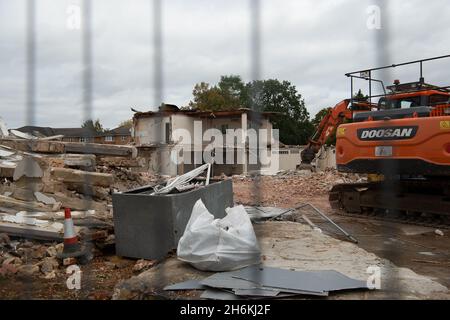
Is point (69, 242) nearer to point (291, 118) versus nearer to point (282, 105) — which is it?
point (282, 105)

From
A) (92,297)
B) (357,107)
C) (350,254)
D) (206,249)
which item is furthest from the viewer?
(357,107)

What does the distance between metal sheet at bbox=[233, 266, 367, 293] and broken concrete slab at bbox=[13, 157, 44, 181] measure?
5861 mm

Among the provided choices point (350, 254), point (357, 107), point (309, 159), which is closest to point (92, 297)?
point (350, 254)

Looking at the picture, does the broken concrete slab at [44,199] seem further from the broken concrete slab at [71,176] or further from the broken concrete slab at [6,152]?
the broken concrete slab at [6,152]

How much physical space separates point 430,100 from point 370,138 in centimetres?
173

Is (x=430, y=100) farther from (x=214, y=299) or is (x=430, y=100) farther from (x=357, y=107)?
(x=214, y=299)

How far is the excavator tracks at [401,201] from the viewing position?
25.7ft

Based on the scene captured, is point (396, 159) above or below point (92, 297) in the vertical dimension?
above

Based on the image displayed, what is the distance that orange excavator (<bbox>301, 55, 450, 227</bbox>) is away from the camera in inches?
273

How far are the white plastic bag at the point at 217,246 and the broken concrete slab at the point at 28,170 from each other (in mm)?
5221

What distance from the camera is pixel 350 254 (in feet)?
15.3

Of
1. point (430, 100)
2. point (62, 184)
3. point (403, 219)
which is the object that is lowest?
point (403, 219)

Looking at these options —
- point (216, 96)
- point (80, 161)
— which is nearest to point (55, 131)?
point (80, 161)

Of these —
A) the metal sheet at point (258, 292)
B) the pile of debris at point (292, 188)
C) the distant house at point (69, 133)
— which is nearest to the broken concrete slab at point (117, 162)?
the distant house at point (69, 133)
